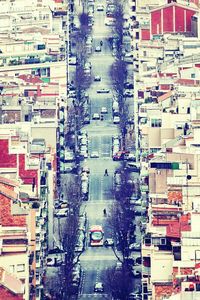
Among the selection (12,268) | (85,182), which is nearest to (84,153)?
(85,182)

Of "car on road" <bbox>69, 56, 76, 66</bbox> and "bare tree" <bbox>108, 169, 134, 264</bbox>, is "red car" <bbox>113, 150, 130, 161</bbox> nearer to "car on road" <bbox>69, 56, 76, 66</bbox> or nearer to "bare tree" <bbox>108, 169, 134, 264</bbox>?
"bare tree" <bbox>108, 169, 134, 264</bbox>

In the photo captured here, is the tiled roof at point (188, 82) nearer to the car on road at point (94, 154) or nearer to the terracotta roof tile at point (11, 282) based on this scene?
the car on road at point (94, 154)

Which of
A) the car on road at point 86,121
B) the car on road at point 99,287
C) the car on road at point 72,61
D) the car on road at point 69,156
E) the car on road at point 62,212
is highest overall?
the car on road at point 72,61

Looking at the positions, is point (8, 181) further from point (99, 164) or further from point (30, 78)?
point (30, 78)

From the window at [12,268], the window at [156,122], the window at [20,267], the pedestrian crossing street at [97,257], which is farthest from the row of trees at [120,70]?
the window at [12,268]

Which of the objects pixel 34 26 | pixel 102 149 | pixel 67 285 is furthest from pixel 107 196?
pixel 34 26

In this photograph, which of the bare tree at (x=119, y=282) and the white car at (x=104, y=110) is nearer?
the bare tree at (x=119, y=282)

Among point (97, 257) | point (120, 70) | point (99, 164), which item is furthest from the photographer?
point (120, 70)
